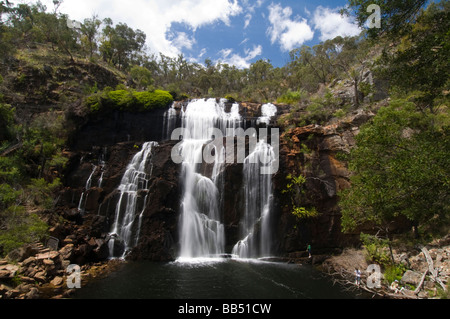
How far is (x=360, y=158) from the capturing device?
10852 millimetres

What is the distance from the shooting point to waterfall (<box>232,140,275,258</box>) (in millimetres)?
16609

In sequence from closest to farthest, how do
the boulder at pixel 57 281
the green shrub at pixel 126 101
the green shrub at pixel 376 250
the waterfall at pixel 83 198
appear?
the boulder at pixel 57 281
the green shrub at pixel 376 250
the waterfall at pixel 83 198
the green shrub at pixel 126 101

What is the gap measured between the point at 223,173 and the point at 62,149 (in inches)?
588

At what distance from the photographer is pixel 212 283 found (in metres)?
10.9

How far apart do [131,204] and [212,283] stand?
361 inches

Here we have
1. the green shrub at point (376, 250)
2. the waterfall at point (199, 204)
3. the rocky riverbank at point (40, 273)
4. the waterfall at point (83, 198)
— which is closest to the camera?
the rocky riverbank at point (40, 273)

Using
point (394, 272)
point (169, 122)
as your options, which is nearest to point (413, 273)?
point (394, 272)

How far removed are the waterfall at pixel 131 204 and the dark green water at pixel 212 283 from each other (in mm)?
2521

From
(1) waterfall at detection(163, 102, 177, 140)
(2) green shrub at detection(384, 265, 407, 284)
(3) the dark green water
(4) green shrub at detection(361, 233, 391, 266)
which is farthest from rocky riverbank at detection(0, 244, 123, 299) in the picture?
(4) green shrub at detection(361, 233, 391, 266)

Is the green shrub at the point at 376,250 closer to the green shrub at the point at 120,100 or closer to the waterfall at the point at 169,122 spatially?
the waterfall at the point at 169,122

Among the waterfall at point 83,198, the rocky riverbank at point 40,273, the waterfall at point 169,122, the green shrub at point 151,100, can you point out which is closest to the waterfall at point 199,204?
the waterfall at point 169,122

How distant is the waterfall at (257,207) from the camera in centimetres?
1661
